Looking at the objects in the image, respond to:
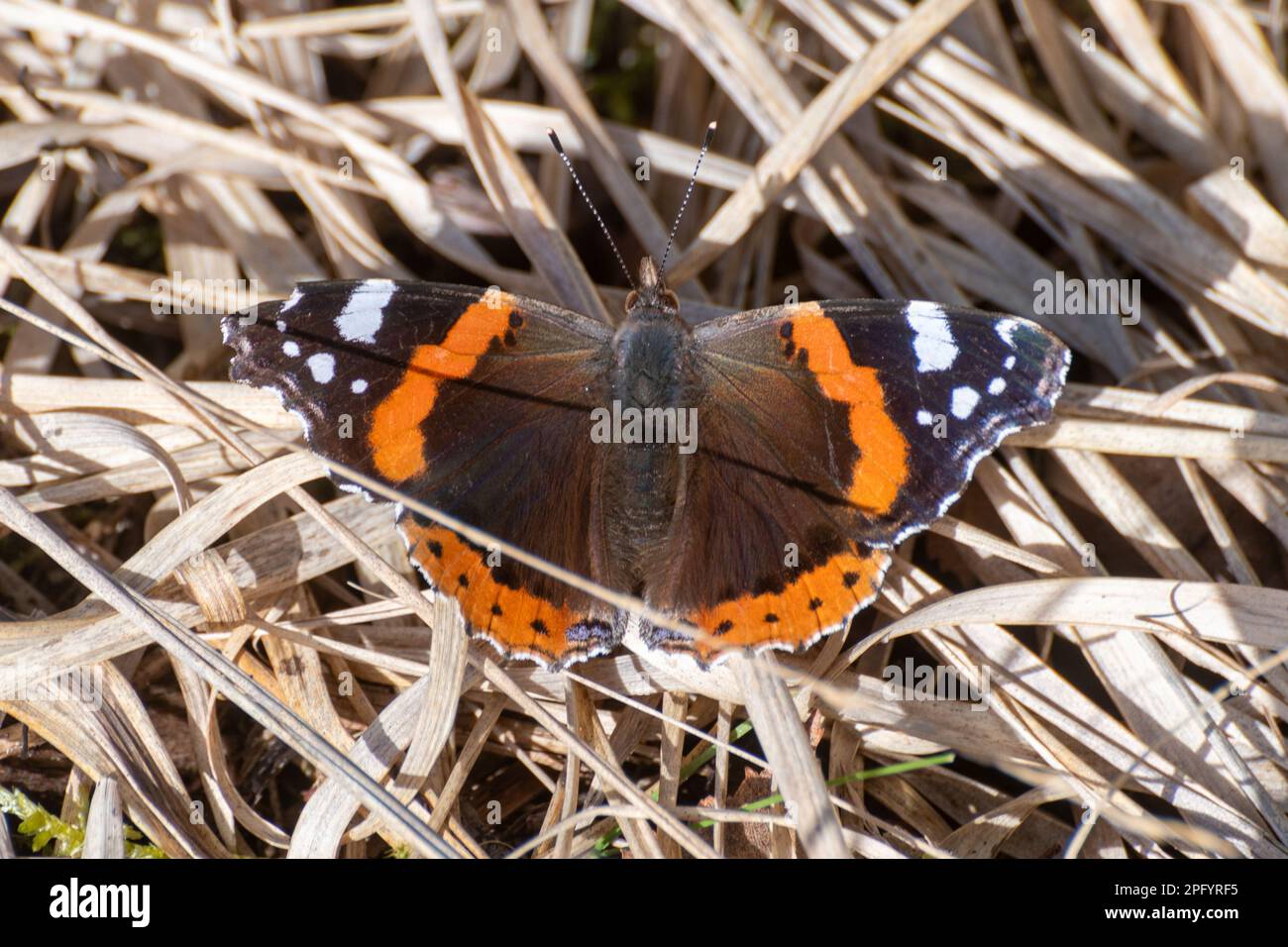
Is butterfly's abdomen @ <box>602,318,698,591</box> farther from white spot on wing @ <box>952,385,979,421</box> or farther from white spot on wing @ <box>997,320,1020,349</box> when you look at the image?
white spot on wing @ <box>997,320,1020,349</box>

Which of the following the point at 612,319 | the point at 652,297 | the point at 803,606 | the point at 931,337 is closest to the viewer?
the point at 803,606

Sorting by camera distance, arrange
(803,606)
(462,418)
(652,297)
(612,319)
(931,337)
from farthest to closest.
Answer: (612,319) → (652,297) → (462,418) → (931,337) → (803,606)

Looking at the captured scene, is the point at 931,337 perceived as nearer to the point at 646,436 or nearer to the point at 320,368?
Answer: the point at 646,436

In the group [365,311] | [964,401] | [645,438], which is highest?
[365,311]

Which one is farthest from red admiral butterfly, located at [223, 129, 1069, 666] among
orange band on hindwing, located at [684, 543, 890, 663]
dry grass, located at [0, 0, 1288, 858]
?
dry grass, located at [0, 0, 1288, 858]

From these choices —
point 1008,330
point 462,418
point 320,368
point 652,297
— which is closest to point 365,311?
point 320,368
